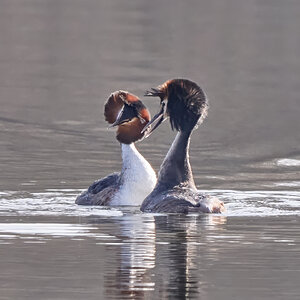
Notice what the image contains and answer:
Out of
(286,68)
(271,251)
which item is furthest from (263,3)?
(271,251)

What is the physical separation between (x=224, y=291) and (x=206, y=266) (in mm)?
1360

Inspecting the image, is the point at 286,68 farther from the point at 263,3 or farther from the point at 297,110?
the point at 263,3

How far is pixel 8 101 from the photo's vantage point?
34.5 meters

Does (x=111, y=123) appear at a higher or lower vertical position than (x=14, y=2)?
lower

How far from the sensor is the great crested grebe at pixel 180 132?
65.2 ft

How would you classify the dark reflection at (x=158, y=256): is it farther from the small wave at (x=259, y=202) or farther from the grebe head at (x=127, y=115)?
the grebe head at (x=127, y=115)

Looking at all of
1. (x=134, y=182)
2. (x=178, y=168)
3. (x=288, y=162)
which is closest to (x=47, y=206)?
(x=134, y=182)

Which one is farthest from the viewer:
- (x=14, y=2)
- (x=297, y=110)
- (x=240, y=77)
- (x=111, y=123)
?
(x=14, y=2)

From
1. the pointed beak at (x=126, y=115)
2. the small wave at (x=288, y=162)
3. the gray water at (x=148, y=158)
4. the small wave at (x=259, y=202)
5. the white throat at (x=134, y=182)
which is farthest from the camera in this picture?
the small wave at (x=288, y=162)

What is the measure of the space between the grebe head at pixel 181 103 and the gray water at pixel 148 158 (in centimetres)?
115

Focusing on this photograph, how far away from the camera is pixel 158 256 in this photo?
1622cm

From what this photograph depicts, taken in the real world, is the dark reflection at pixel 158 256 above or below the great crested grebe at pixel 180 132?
below

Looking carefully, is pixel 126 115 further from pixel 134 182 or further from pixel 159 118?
pixel 159 118

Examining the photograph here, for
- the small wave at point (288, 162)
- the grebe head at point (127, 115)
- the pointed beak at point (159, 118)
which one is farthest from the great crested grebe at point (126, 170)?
the small wave at point (288, 162)
